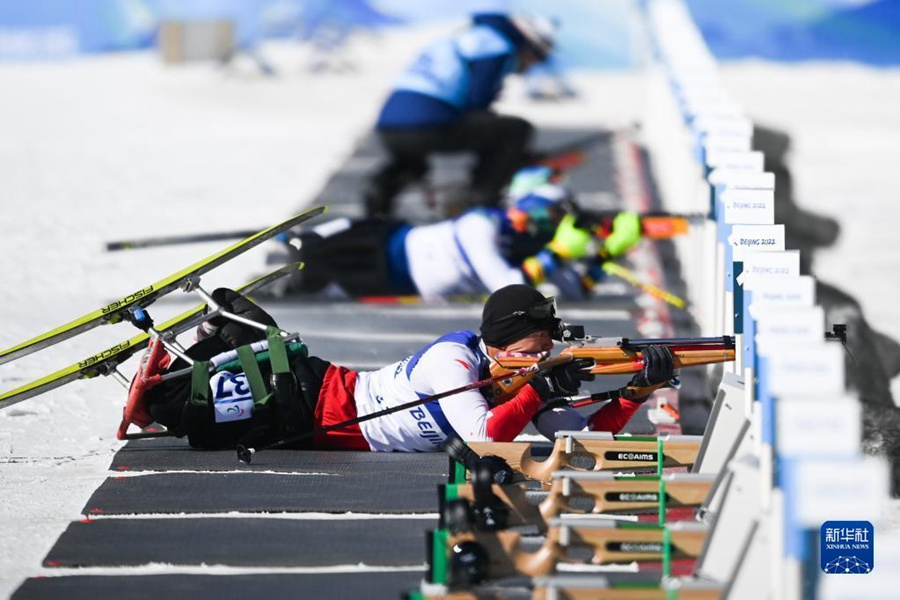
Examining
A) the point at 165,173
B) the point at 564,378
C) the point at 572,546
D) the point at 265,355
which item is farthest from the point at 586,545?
the point at 165,173

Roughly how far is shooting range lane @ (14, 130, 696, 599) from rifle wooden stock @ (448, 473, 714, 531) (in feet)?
0.95

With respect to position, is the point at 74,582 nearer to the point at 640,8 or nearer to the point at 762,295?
the point at 762,295

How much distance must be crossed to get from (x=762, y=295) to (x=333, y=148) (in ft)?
44.6

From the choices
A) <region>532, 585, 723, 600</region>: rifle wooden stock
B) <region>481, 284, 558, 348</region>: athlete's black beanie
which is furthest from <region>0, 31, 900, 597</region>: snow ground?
<region>532, 585, 723, 600</region>: rifle wooden stock

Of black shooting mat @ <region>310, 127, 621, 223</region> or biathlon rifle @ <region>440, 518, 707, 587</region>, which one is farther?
black shooting mat @ <region>310, 127, 621, 223</region>

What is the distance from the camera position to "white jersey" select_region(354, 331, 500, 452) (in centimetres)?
614

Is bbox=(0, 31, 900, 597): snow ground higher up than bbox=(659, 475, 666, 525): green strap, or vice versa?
bbox=(0, 31, 900, 597): snow ground

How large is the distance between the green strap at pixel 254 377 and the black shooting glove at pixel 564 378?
1057mm

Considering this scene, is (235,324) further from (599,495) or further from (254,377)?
(599,495)

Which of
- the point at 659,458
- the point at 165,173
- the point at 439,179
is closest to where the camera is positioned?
the point at 659,458

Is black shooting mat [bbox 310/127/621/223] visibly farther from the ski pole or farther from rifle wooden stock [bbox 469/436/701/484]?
rifle wooden stock [bbox 469/436/701/484]

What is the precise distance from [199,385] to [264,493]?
2.17 feet

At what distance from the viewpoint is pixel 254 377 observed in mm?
6410
